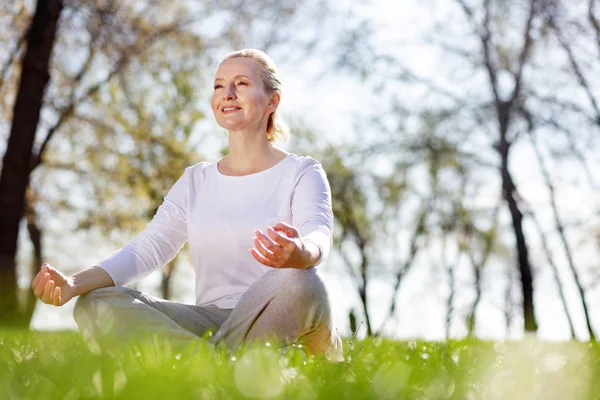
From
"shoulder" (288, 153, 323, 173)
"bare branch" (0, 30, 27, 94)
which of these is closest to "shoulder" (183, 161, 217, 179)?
"shoulder" (288, 153, 323, 173)

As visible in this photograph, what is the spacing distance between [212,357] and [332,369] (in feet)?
1.65

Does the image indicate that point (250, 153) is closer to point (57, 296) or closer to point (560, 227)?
point (57, 296)

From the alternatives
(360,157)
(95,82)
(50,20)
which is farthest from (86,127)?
(360,157)

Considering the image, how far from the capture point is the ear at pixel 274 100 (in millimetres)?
4688

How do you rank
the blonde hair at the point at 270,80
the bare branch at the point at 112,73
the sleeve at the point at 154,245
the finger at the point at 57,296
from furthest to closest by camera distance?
the bare branch at the point at 112,73 → the blonde hair at the point at 270,80 → the sleeve at the point at 154,245 → the finger at the point at 57,296

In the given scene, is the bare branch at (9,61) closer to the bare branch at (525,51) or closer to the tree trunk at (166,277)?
the tree trunk at (166,277)

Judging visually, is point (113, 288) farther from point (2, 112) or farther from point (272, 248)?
point (2, 112)

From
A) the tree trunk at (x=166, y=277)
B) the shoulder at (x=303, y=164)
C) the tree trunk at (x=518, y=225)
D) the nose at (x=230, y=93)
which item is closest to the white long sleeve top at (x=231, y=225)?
the shoulder at (x=303, y=164)

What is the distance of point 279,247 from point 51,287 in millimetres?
1248

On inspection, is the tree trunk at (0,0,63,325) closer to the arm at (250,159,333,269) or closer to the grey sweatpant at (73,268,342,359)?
the grey sweatpant at (73,268,342,359)

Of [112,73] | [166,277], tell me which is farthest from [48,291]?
[166,277]

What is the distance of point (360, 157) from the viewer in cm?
1641

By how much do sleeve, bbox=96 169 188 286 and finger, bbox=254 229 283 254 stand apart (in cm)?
129

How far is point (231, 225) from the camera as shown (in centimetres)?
432
